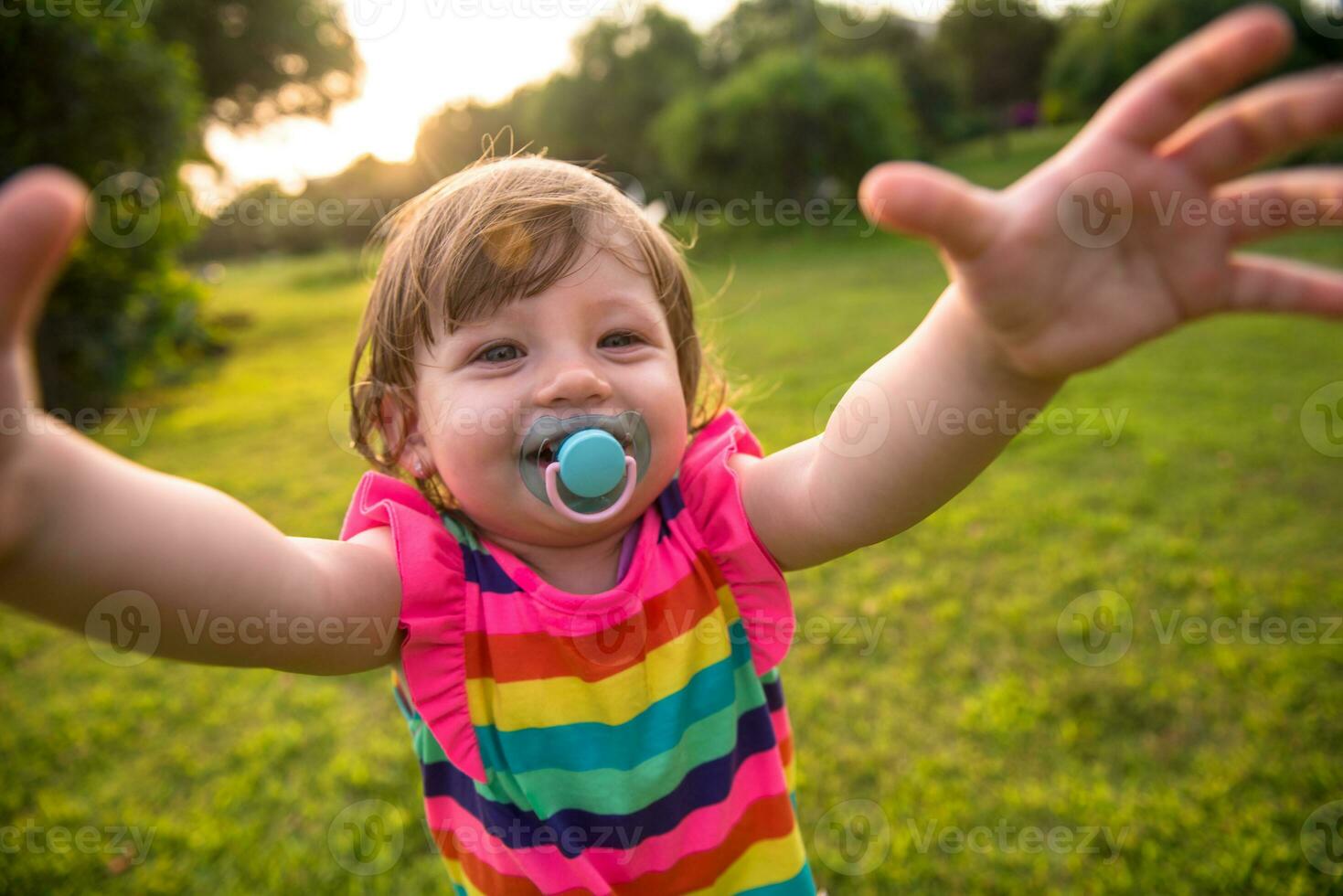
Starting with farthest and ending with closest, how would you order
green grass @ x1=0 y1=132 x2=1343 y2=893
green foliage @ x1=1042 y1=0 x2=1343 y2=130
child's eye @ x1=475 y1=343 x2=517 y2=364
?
green foliage @ x1=1042 y1=0 x2=1343 y2=130
green grass @ x1=0 y1=132 x2=1343 y2=893
child's eye @ x1=475 y1=343 x2=517 y2=364

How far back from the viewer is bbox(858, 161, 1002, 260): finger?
71cm

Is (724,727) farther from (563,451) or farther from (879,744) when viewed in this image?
(879,744)

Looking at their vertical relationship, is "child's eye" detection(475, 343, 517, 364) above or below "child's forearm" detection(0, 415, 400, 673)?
above

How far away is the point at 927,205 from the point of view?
72 centimetres

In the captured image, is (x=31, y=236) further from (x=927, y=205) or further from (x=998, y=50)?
(x=998, y=50)

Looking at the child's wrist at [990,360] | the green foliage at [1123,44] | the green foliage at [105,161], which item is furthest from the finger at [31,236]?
the green foliage at [1123,44]

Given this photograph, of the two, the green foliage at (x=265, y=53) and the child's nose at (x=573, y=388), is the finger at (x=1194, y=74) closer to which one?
the child's nose at (x=573, y=388)

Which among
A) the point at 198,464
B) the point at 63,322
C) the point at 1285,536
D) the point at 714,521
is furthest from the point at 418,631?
the point at 63,322

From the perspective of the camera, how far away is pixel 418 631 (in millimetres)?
1151

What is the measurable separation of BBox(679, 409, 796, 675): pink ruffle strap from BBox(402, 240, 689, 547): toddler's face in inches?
5.2

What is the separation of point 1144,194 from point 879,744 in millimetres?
2113

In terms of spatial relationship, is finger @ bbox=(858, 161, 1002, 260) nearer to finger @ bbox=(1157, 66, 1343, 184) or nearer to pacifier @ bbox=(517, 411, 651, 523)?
finger @ bbox=(1157, 66, 1343, 184)

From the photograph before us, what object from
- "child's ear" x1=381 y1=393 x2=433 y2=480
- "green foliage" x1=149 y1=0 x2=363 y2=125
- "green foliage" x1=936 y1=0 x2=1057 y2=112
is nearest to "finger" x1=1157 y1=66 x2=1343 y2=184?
"child's ear" x1=381 y1=393 x2=433 y2=480

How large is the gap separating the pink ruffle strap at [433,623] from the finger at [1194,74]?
0.95 m
